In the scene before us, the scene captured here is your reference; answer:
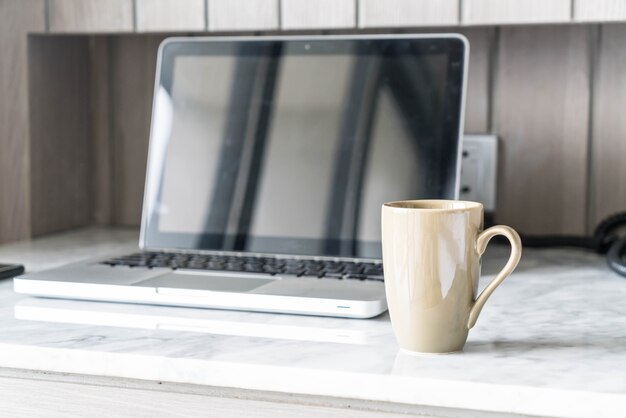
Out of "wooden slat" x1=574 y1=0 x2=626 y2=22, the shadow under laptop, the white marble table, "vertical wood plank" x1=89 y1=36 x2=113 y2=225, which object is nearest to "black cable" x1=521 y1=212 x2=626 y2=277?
the white marble table

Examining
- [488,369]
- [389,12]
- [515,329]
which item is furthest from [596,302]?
[389,12]

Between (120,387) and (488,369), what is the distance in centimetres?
29

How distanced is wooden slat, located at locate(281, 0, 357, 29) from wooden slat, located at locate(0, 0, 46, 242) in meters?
0.38

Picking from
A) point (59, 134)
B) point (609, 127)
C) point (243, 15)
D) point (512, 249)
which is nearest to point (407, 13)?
point (243, 15)

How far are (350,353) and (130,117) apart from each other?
83 cm

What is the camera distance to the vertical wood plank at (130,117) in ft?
4.47

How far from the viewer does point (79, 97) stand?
136cm

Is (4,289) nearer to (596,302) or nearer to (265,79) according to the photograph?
(265,79)

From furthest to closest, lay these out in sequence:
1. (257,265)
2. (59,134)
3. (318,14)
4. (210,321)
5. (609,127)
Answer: (59,134) → (609,127) → (318,14) → (257,265) → (210,321)

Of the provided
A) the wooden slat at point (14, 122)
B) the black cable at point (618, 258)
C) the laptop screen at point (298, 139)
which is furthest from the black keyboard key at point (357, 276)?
the wooden slat at point (14, 122)

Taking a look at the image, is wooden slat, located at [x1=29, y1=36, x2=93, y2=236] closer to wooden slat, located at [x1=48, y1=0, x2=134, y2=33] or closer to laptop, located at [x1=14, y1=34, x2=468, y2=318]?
wooden slat, located at [x1=48, y1=0, x2=134, y2=33]

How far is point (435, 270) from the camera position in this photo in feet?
2.13

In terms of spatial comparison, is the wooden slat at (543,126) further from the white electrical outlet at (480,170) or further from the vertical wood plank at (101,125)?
the vertical wood plank at (101,125)

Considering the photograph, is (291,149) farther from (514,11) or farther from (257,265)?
(514,11)
